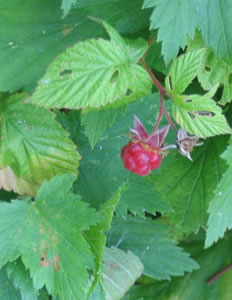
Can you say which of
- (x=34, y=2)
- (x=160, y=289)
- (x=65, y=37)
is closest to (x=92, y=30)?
(x=65, y=37)

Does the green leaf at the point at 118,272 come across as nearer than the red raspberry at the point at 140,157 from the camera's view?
No

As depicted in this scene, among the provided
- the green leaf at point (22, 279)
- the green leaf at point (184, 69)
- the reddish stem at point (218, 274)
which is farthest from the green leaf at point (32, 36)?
the reddish stem at point (218, 274)

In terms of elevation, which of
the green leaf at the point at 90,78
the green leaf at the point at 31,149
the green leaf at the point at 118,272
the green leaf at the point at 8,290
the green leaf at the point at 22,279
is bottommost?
the green leaf at the point at 118,272

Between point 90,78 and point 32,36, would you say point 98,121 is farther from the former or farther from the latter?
point 32,36

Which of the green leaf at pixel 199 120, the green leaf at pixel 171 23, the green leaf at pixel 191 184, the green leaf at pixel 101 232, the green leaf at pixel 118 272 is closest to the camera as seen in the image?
the green leaf at pixel 199 120

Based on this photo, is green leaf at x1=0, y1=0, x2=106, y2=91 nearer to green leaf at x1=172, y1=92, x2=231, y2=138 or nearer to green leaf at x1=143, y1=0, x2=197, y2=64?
green leaf at x1=143, y1=0, x2=197, y2=64

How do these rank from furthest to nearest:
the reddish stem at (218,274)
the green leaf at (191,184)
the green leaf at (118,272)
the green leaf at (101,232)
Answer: the reddish stem at (218,274) → the green leaf at (191,184) → the green leaf at (118,272) → the green leaf at (101,232)

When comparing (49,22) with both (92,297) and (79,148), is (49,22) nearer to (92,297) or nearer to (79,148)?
(79,148)

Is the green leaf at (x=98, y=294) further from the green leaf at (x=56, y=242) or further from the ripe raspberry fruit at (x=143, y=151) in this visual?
the ripe raspberry fruit at (x=143, y=151)
